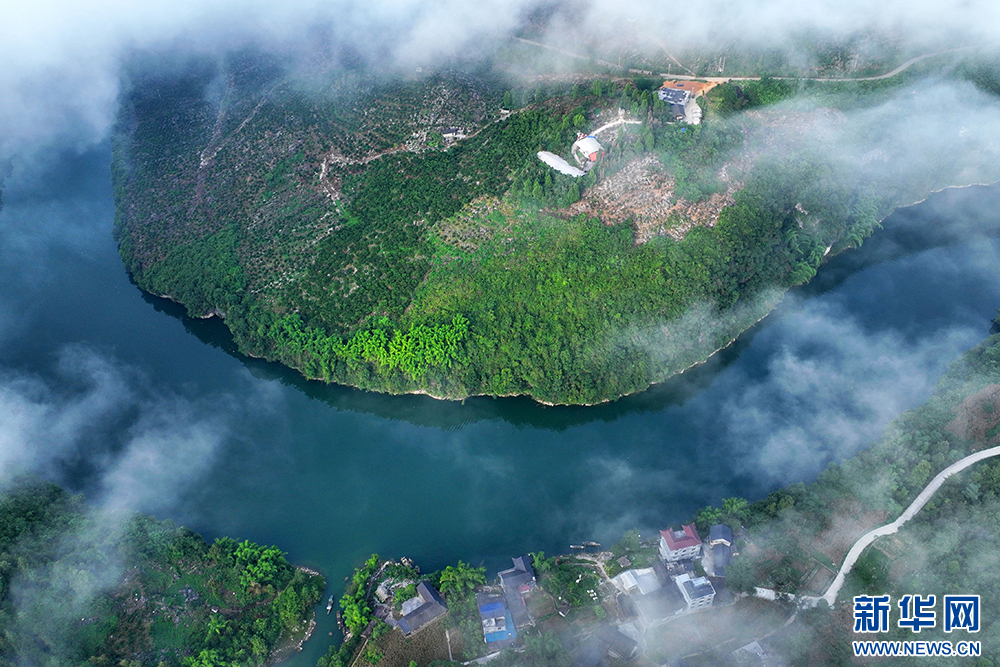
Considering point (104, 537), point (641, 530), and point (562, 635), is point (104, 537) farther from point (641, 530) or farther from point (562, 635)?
point (641, 530)

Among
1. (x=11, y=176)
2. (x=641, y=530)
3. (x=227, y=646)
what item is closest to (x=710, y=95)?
(x=641, y=530)

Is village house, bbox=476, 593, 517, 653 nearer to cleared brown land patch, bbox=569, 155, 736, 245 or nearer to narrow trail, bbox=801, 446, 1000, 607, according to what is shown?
narrow trail, bbox=801, 446, 1000, 607

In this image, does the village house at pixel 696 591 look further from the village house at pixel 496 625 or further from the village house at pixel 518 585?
the village house at pixel 496 625

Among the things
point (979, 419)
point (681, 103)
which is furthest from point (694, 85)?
point (979, 419)

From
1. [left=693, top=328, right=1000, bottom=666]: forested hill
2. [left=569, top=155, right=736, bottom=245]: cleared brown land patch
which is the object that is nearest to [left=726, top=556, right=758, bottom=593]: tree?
[left=693, top=328, right=1000, bottom=666]: forested hill

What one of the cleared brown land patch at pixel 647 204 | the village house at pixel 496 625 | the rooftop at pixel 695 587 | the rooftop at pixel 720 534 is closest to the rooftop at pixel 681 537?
the rooftop at pixel 720 534

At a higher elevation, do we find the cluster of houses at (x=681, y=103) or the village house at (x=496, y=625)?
the cluster of houses at (x=681, y=103)
